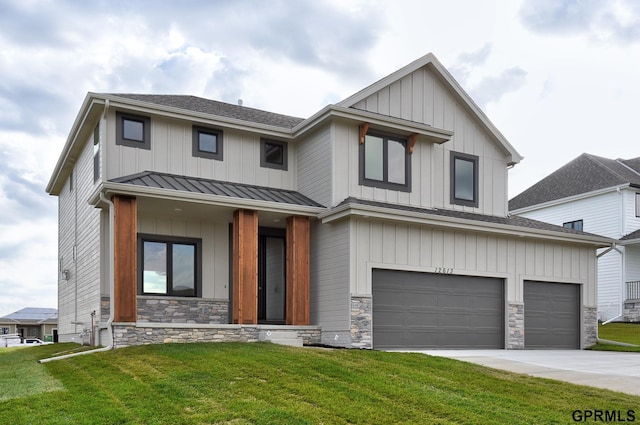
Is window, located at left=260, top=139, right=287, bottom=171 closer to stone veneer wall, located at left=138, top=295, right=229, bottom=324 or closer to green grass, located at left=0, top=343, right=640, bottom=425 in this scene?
stone veneer wall, located at left=138, top=295, right=229, bottom=324

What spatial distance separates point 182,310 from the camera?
15.3 metres

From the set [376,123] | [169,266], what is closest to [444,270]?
[376,123]

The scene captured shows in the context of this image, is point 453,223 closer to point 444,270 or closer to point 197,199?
point 444,270

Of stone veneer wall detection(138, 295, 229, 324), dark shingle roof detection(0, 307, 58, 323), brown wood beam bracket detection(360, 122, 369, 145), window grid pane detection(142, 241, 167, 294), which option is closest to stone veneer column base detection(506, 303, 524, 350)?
brown wood beam bracket detection(360, 122, 369, 145)

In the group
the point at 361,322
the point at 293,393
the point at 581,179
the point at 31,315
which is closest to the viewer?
the point at 293,393

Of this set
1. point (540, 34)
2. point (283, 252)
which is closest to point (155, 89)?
point (283, 252)

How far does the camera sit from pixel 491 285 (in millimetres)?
16750

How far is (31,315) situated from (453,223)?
224ft

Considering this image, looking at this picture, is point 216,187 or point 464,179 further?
point 464,179

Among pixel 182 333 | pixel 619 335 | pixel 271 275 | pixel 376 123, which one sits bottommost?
pixel 619 335

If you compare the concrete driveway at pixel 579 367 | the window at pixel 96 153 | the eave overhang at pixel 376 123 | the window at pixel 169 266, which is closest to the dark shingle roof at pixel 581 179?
the eave overhang at pixel 376 123

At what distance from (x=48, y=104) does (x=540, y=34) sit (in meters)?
12.2

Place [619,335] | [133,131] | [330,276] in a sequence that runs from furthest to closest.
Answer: [619,335] < [133,131] < [330,276]

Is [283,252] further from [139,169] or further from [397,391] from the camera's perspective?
[397,391]
